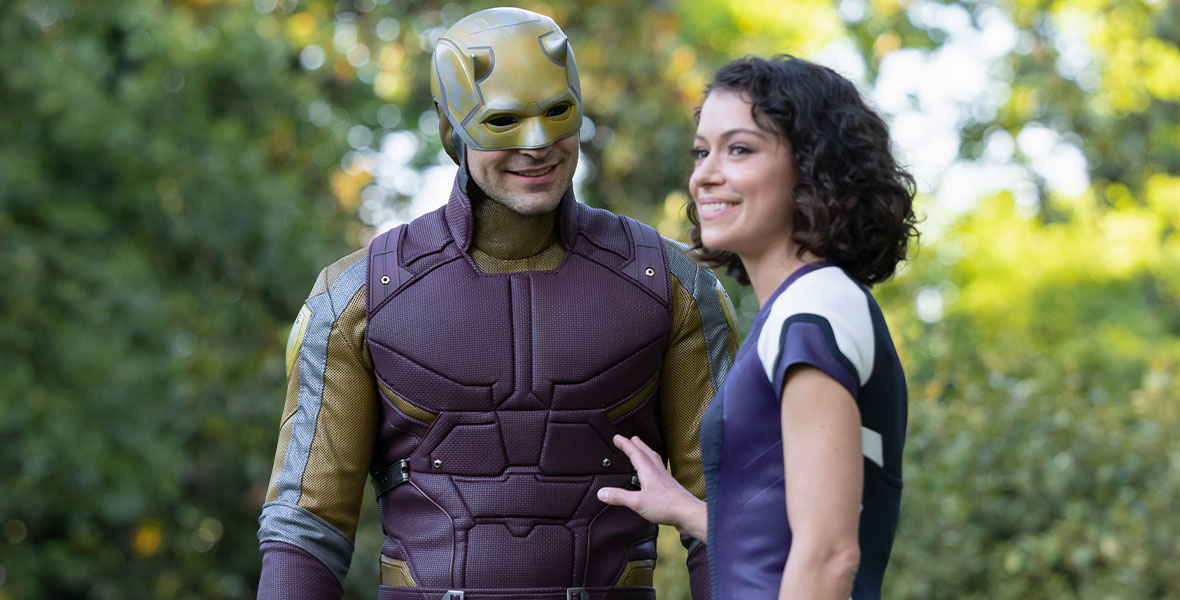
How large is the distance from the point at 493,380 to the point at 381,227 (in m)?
8.14

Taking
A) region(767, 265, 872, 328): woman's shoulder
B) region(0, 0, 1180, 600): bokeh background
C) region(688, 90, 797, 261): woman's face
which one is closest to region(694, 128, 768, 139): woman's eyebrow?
region(688, 90, 797, 261): woman's face

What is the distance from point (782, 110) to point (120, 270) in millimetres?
6944

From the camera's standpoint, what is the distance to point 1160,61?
38.1 feet

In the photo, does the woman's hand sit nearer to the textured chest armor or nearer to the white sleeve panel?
the white sleeve panel

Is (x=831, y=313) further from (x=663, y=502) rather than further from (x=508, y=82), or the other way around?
(x=508, y=82)

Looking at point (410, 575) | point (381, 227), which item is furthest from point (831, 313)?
point (381, 227)

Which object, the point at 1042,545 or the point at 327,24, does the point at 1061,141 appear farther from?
the point at 1042,545

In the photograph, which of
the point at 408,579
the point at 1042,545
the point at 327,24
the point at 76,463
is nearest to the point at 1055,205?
the point at 327,24

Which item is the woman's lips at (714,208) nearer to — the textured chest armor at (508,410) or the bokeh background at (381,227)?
the textured chest armor at (508,410)

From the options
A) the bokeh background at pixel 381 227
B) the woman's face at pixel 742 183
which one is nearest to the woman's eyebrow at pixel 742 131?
the woman's face at pixel 742 183

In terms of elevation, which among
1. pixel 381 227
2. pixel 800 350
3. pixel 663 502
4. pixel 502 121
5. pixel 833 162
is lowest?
pixel 663 502

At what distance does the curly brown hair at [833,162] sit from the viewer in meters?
2.12

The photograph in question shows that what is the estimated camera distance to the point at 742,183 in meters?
2.16

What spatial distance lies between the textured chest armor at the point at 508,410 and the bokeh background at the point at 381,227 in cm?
292
